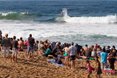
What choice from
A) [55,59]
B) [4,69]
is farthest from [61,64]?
[4,69]

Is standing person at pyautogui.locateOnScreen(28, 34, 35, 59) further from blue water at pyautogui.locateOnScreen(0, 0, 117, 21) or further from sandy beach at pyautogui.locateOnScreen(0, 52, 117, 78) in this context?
blue water at pyautogui.locateOnScreen(0, 0, 117, 21)

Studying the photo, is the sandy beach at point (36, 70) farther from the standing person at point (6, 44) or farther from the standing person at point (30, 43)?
the standing person at point (30, 43)

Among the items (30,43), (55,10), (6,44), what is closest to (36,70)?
(6,44)

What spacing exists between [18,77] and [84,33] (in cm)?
2062

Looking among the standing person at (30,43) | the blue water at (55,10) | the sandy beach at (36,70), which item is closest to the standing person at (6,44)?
the sandy beach at (36,70)

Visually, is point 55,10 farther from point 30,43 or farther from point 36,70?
point 36,70

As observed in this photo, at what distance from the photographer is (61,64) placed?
20.9 m

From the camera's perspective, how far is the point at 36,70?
61.8 feet

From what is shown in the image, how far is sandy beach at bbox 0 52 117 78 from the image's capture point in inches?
704

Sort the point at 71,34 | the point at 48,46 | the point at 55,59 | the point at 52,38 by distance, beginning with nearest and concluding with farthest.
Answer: the point at 55,59, the point at 48,46, the point at 52,38, the point at 71,34

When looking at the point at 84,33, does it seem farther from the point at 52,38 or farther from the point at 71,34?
the point at 52,38

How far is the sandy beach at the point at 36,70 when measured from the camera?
17.9 metres

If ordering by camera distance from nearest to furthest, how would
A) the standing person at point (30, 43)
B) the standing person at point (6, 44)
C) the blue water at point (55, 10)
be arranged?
the standing person at point (6, 44), the standing person at point (30, 43), the blue water at point (55, 10)

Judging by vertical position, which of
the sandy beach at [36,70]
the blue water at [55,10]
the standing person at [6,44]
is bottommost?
the sandy beach at [36,70]
